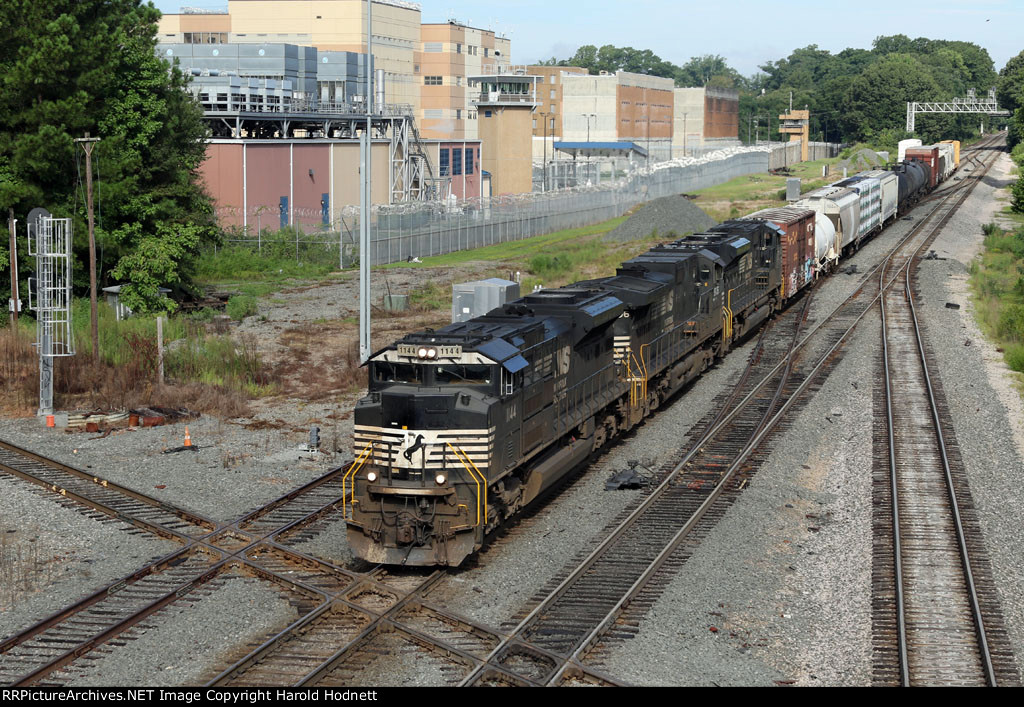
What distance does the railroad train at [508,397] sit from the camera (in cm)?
1475

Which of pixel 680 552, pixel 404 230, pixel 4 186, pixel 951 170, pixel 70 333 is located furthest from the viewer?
pixel 951 170

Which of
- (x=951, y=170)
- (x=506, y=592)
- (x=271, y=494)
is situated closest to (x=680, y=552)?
(x=506, y=592)

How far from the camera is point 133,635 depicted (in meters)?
13.1

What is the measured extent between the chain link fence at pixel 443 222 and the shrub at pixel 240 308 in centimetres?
1164

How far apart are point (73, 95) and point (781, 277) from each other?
23.5m

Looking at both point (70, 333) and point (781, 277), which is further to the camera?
point (781, 277)

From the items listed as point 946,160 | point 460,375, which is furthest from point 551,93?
point 460,375

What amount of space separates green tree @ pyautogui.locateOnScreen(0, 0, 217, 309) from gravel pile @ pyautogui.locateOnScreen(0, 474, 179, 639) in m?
16.0

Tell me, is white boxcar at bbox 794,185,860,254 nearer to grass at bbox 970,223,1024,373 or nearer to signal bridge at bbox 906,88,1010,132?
grass at bbox 970,223,1024,373

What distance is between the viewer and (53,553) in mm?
16109

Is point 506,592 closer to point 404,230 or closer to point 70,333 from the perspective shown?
point 70,333

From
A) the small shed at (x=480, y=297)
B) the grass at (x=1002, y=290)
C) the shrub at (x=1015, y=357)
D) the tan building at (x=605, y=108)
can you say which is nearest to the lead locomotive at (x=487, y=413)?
the small shed at (x=480, y=297)

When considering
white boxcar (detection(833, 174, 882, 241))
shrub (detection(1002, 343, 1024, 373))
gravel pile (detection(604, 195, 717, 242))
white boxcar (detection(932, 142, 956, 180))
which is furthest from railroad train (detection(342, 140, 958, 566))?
white boxcar (detection(932, 142, 956, 180))

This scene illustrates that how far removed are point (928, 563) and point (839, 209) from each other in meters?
33.9
